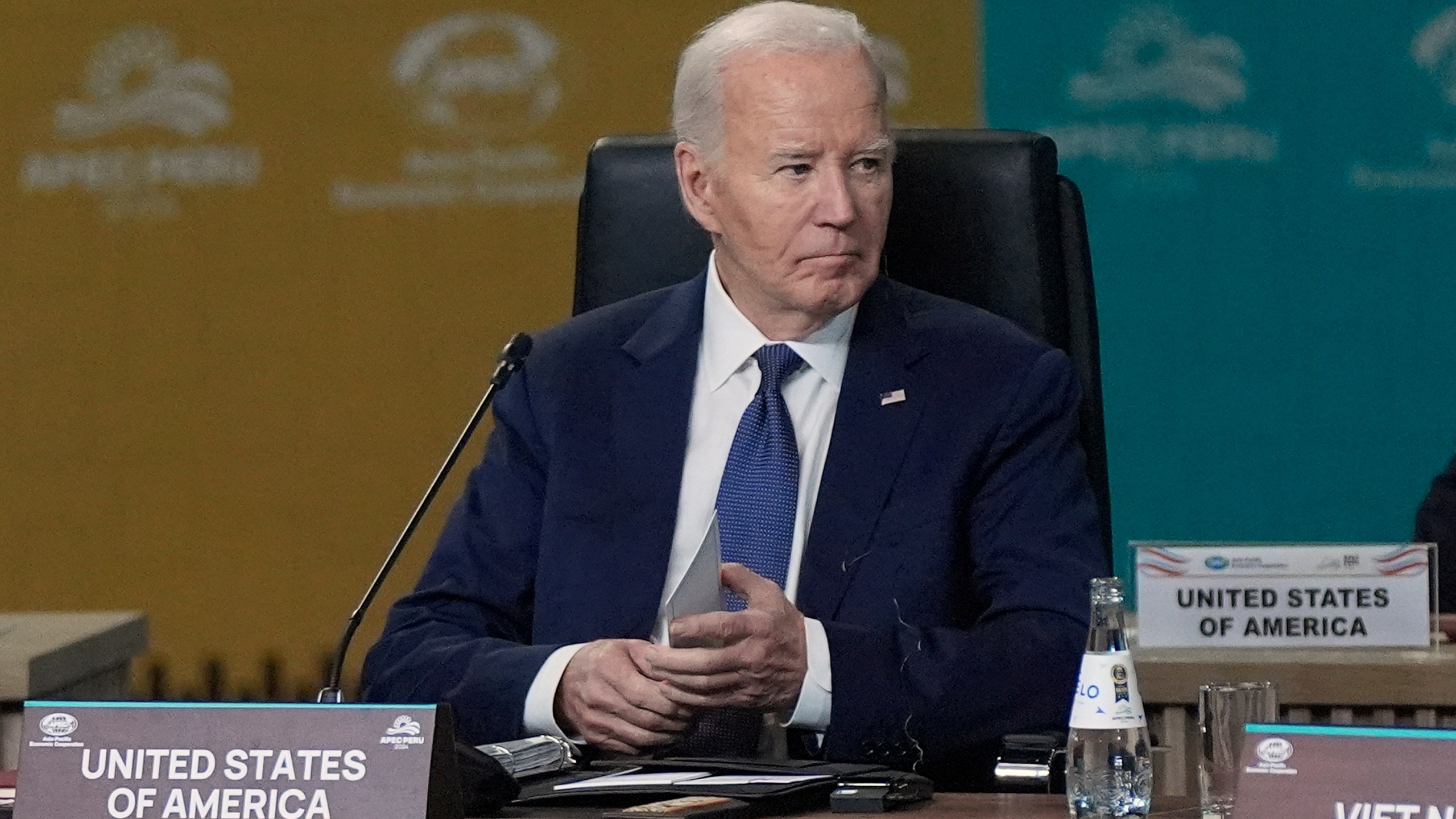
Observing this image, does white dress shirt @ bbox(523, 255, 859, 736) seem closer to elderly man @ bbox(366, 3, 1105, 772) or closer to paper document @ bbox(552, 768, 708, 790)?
elderly man @ bbox(366, 3, 1105, 772)

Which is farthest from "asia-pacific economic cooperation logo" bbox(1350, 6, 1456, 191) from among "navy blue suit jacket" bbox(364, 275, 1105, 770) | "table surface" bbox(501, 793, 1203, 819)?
"table surface" bbox(501, 793, 1203, 819)

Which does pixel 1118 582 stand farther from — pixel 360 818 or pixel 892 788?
pixel 360 818

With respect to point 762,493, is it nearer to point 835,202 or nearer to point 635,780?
point 835,202

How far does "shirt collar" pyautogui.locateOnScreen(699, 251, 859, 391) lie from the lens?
7.00 feet

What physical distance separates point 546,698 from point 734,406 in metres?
0.41

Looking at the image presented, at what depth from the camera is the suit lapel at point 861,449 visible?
6.64ft

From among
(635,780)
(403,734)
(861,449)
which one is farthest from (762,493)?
(403,734)

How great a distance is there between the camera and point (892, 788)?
1460 mm

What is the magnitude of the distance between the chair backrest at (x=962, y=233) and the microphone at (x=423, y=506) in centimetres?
45

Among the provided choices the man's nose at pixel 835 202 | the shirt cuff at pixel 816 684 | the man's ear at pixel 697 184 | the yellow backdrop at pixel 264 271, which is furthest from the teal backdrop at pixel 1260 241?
the shirt cuff at pixel 816 684

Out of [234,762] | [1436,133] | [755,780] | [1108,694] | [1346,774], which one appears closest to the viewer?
[1346,774]

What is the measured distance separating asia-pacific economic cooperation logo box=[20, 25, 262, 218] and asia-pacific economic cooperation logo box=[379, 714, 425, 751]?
9.95 ft

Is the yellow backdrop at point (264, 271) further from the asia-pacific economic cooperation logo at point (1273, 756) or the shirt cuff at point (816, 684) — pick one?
the asia-pacific economic cooperation logo at point (1273, 756)

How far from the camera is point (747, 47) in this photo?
2.10 metres
